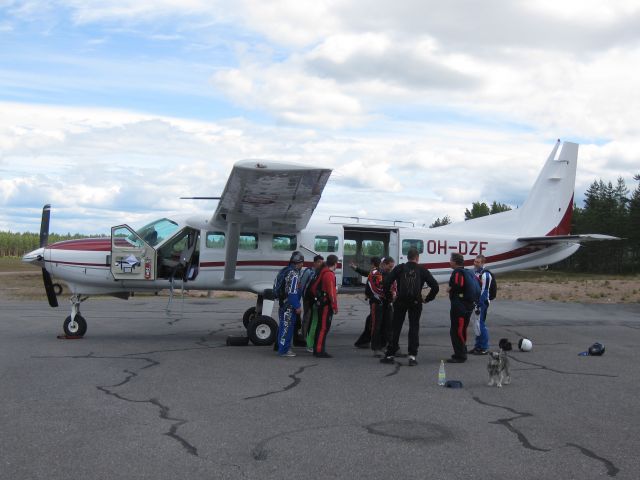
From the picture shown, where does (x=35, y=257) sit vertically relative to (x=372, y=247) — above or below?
below

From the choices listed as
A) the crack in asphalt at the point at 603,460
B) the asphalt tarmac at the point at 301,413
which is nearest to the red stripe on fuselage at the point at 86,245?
the asphalt tarmac at the point at 301,413

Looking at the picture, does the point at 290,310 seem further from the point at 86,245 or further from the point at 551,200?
the point at 551,200

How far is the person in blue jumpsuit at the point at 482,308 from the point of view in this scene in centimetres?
1159

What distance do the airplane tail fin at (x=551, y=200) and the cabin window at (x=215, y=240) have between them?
6174 millimetres

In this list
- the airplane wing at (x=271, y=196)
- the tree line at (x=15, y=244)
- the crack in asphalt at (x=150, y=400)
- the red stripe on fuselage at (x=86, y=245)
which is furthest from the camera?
the tree line at (x=15, y=244)

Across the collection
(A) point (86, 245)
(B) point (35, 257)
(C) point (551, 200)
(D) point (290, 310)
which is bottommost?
(D) point (290, 310)

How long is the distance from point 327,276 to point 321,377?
240cm

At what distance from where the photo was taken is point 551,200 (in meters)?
16.8

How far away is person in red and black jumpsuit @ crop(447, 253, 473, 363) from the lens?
10.6m

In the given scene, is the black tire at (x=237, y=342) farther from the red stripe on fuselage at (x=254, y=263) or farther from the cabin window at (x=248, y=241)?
the cabin window at (x=248, y=241)

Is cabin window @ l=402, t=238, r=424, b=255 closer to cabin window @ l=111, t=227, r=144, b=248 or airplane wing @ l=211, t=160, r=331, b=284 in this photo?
airplane wing @ l=211, t=160, r=331, b=284

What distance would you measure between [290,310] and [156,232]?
12.5ft

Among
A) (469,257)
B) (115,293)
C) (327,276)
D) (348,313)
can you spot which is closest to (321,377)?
(327,276)

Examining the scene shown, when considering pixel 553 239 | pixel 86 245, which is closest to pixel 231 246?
pixel 86 245
